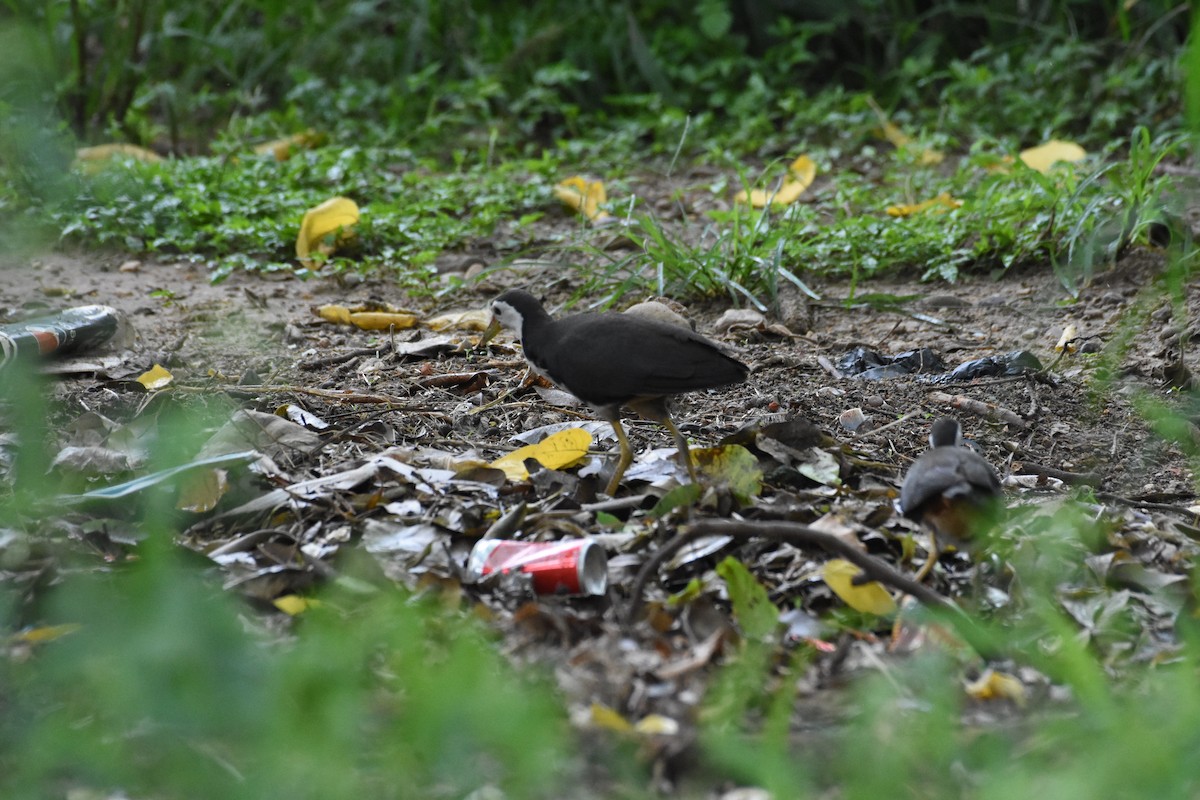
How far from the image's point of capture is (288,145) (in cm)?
721

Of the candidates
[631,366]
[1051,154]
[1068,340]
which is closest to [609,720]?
[631,366]

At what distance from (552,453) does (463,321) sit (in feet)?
5.27

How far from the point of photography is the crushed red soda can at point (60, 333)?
155 inches

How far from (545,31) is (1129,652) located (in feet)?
20.2

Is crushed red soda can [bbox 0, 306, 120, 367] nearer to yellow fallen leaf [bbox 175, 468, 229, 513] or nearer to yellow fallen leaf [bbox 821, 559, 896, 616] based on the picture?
yellow fallen leaf [bbox 175, 468, 229, 513]

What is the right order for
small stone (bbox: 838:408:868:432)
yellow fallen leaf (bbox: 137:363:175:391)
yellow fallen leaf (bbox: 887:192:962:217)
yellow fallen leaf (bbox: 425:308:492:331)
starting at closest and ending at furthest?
small stone (bbox: 838:408:868:432) < yellow fallen leaf (bbox: 137:363:175:391) < yellow fallen leaf (bbox: 425:308:492:331) < yellow fallen leaf (bbox: 887:192:962:217)

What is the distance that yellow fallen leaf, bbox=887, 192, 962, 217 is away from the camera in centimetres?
577

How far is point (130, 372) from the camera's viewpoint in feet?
13.7

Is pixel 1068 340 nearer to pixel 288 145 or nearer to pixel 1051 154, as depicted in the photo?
pixel 1051 154

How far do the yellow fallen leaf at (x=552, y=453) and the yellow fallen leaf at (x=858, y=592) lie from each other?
3.05 feet

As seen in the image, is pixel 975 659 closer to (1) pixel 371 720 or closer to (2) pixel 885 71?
(1) pixel 371 720

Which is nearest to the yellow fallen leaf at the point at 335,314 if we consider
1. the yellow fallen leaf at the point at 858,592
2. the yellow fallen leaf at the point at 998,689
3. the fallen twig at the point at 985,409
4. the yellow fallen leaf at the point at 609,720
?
the fallen twig at the point at 985,409

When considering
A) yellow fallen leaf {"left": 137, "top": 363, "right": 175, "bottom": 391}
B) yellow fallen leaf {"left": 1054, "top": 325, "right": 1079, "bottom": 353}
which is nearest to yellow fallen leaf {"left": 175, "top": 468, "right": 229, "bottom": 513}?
yellow fallen leaf {"left": 137, "top": 363, "right": 175, "bottom": 391}

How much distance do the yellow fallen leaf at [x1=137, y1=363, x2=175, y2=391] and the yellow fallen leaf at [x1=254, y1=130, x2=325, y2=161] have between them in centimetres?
312
